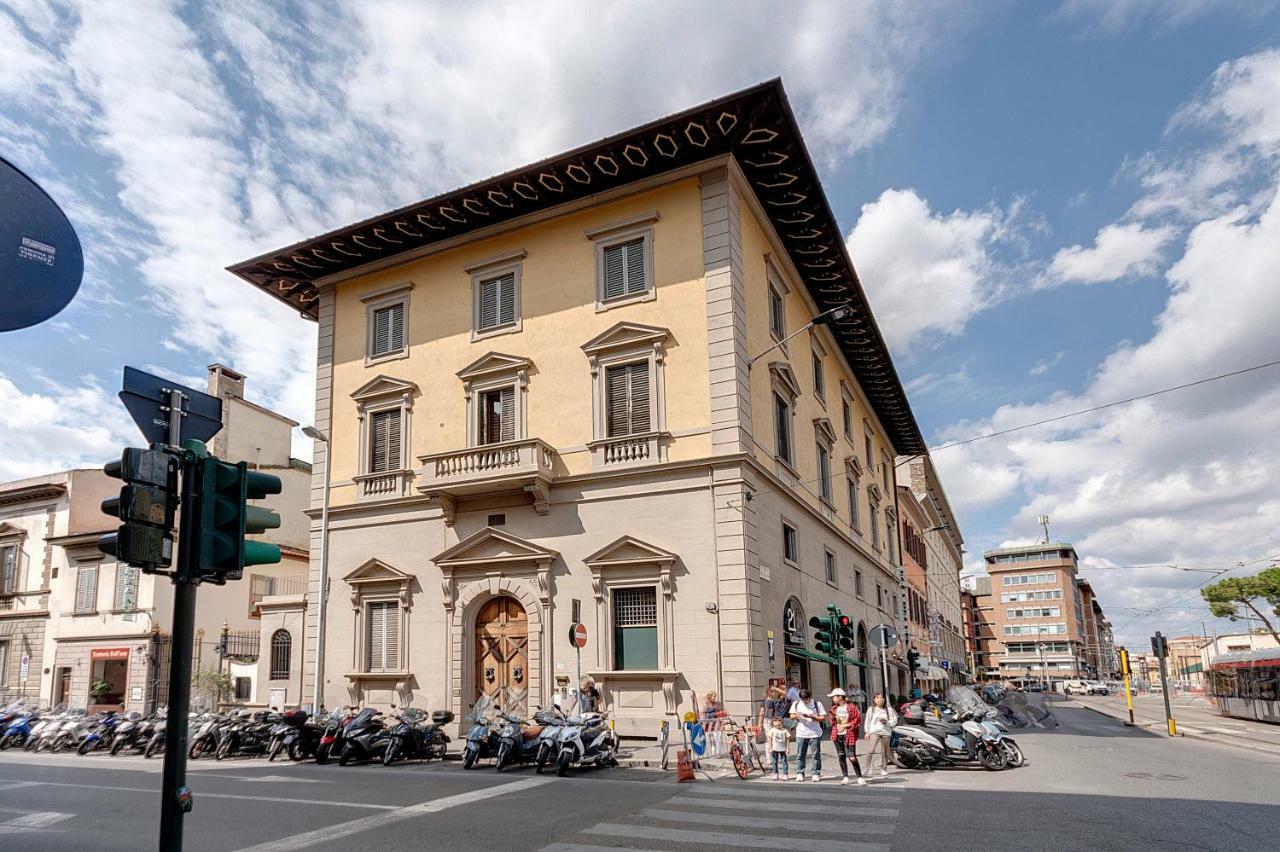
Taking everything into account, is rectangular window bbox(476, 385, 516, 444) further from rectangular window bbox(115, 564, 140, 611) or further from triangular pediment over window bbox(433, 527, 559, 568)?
rectangular window bbox(115, 564, 140, 611)

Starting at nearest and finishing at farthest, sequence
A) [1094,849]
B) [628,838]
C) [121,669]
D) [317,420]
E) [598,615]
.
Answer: [1094,849] → [628,838] → [598,615] → [317,420] → [121,669]

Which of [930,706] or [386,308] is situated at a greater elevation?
[386,308]

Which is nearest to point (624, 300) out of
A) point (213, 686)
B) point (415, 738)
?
point (415, 738)

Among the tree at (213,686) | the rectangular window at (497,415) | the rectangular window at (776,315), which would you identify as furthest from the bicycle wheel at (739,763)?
the tree at (213,686)

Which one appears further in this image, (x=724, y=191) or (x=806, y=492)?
(x=806, y=492)

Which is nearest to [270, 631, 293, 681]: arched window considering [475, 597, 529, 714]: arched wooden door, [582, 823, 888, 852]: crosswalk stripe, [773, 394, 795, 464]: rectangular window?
[475, 597, 529, 714]: arched wooden door

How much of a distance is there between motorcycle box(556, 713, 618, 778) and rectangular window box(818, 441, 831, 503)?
14.1 metres

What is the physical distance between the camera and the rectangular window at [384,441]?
2434cm

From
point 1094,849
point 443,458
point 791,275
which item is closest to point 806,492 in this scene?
point 791,275

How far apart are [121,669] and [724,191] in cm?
2657

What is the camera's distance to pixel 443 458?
22.3 metres

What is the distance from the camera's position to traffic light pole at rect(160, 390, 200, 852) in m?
4.45

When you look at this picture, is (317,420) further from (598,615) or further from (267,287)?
(598,615)

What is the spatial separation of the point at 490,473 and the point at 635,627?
204 inches
